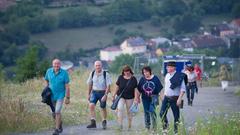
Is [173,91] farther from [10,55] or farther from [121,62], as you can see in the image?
[10,55]

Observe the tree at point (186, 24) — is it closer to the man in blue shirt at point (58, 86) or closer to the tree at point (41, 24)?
the tree at point (41, 24)

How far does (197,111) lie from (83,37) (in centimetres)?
4698

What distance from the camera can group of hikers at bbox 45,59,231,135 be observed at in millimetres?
14344

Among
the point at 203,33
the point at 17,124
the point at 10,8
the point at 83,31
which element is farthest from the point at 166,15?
the point at 17,124

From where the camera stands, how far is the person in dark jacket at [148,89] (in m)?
15.2

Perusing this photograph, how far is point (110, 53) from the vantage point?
2445 inches

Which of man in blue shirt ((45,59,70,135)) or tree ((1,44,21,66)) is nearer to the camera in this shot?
man in blue shirt ((45,59,70,135))

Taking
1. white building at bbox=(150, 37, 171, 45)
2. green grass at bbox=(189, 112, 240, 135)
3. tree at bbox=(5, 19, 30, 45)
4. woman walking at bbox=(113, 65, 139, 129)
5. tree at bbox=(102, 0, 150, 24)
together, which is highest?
tree at bbox=(102, 0, 150, 24)

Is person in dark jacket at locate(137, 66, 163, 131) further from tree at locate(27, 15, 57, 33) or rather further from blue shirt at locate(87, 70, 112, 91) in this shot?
tree at locate(27, 15, 57, 33)

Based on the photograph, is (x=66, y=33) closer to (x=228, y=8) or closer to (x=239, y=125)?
(x=228, y=8)

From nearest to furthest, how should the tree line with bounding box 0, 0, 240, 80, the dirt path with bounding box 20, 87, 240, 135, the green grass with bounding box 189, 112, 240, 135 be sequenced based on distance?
1. the green grass with bounding box 189, 112, 240, 135
2. the dirt path with bounding box 20, 87, 240, 135
3. the tree line with bounding box 0, 0, 240, 80

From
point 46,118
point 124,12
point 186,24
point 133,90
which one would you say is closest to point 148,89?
point 133,90

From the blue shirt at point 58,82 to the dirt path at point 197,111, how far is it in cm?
101

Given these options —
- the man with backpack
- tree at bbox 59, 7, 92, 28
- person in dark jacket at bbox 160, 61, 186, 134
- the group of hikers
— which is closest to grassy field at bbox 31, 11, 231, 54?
tree at bbox 59, 7, 92, 28
